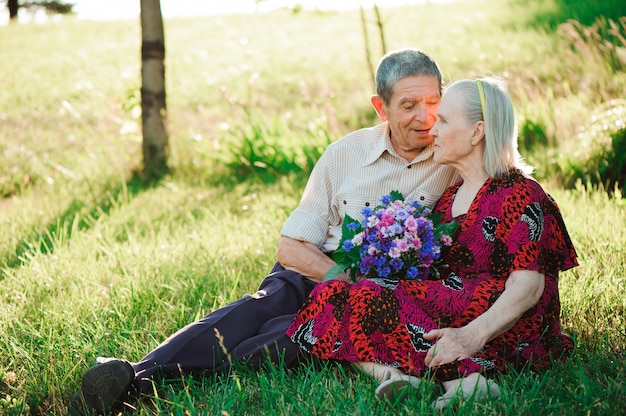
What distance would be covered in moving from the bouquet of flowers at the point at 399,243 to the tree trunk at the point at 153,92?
15.5ft

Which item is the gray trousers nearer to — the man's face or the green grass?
the green grass

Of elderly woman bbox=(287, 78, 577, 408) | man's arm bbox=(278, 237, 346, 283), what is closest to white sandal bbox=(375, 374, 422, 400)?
elderly woman bbox=(287, 78, 577, 408)

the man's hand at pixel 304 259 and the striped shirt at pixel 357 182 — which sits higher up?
the striped shirt at pixel 357 182

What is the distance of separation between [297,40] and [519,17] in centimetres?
498

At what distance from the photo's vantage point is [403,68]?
3742 millimetres

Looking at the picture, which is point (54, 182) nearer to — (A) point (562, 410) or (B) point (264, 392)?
(B) point (264, 392)

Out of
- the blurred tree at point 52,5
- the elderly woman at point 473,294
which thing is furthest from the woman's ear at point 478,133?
the blurred tree at point 52,5

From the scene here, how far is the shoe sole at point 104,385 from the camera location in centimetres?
312

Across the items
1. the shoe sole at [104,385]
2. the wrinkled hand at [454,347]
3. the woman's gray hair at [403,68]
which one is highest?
the woman's gray hair at [403,68]

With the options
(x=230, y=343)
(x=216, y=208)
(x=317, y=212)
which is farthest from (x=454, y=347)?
(x=216, y=208)

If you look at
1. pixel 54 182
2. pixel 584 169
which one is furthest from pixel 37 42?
pixel 584 169

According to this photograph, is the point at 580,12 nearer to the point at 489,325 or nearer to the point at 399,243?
the point at 399,243

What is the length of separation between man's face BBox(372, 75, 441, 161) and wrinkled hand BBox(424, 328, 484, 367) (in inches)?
47.1

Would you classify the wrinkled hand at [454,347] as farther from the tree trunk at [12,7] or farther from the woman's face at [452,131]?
the tree trunk at [12,7]
